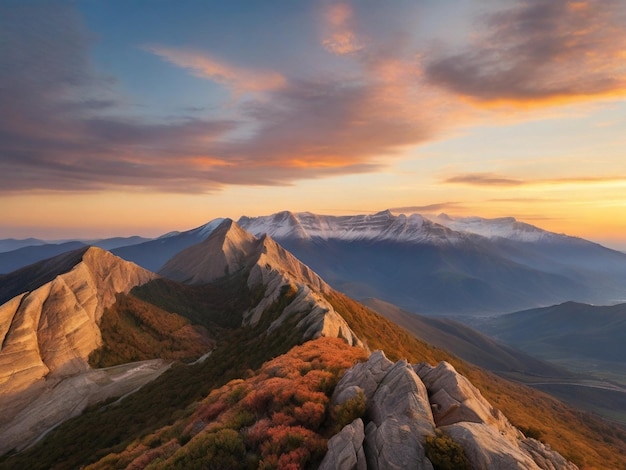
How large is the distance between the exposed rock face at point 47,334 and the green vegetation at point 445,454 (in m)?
102

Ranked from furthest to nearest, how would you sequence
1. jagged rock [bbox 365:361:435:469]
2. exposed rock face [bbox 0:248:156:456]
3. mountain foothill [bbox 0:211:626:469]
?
exposed rock face [bbox 0:248:156:456] < mountain foothill [bbox 0:211:626:469] < jagged rock [bbox 365:361:435:469]

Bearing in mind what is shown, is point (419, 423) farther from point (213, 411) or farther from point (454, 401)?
point (213, 411)

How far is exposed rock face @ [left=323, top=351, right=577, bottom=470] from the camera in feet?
60.5

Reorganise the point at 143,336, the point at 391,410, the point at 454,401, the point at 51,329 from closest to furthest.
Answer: the point at 391,410, the point at 454,401, the point at 51,329, the point at 143,336

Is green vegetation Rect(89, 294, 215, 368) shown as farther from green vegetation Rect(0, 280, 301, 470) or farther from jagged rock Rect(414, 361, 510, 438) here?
jagged rock Rect(414, 361, 510, 438)

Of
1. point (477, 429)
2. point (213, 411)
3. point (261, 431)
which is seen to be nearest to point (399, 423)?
point (477, 429)

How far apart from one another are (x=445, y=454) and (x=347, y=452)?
5.10 m

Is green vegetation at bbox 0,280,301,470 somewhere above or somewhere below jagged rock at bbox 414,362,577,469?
below

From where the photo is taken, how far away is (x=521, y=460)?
17.9 metres

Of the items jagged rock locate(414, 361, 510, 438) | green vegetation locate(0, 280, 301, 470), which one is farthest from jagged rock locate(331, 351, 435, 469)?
green vegetation locate(0, 280, 301, 470)

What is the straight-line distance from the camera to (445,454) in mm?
18016

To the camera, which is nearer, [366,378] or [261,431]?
[261,431]

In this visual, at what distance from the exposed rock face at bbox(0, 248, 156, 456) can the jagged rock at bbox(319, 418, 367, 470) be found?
317 feet

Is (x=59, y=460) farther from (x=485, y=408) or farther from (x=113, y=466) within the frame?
(x=485, y=408)
